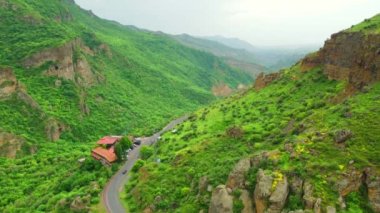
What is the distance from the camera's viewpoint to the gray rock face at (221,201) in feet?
156

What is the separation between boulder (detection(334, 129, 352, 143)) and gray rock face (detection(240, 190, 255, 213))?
11.4 m

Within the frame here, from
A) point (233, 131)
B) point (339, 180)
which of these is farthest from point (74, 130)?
point (339, 180)

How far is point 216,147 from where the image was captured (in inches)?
2635

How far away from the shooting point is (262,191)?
150ft

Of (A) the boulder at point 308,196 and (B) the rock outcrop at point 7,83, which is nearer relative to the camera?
(A) the boulder at point 308,196

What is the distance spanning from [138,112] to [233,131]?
9876 centimetres

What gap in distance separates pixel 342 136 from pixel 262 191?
432 inches

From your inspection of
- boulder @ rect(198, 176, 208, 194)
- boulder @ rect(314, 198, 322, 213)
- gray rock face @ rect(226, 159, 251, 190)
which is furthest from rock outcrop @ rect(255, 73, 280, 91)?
boulder @ rect(314, 198, 322, 213)

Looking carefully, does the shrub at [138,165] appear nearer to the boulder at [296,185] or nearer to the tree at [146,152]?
the tree at [146,152]

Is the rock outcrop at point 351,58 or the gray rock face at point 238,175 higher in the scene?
the rock outcrop at point 351,58

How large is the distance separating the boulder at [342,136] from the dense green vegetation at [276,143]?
672 mm

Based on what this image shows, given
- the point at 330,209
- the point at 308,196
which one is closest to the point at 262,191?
the point at 308,196

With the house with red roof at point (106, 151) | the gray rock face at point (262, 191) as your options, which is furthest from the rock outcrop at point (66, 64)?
the gray rock face at point (262, 191)

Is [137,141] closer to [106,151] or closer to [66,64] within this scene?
[106,151]
